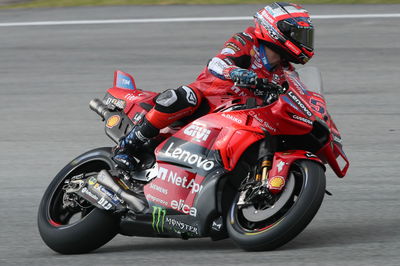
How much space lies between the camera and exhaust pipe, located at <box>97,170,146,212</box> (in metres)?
5.90

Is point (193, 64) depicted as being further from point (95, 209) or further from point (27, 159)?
point (95, 209)

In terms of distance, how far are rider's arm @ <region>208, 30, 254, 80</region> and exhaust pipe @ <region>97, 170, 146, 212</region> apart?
3.12ft

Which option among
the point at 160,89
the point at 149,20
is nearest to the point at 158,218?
the point at 160,89

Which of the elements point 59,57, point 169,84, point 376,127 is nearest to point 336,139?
point 376,127

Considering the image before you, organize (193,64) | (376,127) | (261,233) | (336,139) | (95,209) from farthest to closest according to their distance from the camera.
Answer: (193,64) < (376,127) < (95,209) < (336,139) < (261,233)

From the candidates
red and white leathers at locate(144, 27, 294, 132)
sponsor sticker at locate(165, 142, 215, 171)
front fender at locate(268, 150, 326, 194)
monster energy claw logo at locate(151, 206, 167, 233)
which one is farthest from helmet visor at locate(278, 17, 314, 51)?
monster energy claw logo at locate(151, 206, 167, 233)

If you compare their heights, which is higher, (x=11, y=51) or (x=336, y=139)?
(x=336, y=139)

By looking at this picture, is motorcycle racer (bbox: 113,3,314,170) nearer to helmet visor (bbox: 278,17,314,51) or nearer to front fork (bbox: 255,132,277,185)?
helmet visor (bbox: 278,17,314,51)

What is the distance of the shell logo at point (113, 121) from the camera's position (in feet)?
21.0

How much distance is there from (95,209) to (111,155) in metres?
0.42

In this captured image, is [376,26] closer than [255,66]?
No

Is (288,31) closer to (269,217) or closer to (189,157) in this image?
(189,157)

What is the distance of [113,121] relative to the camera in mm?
6418

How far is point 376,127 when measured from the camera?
910cm
